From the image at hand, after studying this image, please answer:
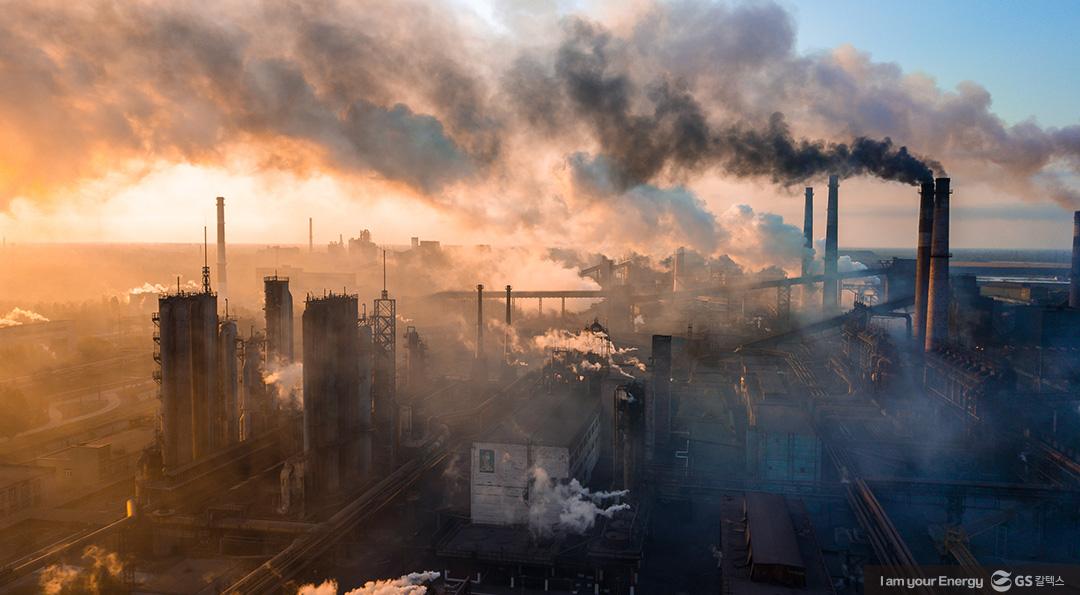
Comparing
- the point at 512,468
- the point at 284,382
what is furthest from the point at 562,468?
the point at 284,382

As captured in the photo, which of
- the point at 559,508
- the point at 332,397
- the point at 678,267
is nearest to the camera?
the point at 559,508

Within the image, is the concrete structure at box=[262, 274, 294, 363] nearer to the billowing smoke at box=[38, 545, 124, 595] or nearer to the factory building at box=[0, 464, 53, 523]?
the factory building at box=[0, 464, 53, 523]

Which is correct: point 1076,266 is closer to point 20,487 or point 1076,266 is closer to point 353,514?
point 353,514

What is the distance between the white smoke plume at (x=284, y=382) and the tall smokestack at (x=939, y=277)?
94.3ft

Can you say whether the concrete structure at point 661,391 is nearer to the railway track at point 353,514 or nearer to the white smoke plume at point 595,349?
the white smoke plume at point 595,349

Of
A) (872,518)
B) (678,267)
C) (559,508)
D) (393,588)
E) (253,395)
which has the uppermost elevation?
(678,267)

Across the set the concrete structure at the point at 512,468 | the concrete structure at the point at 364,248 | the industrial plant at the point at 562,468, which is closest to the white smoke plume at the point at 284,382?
the industrial plant at the point at 562,468

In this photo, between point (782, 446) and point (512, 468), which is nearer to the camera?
point (512, 468)

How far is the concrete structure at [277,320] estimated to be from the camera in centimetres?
3183

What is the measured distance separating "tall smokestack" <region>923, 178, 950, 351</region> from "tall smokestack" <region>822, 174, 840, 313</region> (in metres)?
23.3

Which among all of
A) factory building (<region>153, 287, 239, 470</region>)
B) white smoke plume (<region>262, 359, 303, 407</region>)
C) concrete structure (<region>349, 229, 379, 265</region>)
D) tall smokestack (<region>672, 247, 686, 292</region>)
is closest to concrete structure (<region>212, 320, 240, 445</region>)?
factory building (<region>153, 287, 239, 470</region>)

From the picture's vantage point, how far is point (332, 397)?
25531 millimetres

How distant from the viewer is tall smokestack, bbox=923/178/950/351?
116 ft

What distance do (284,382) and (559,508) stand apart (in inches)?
580
